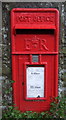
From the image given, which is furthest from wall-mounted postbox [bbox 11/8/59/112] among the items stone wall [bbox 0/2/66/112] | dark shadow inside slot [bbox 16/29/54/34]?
stone wall [bbox 0/2/66/112]

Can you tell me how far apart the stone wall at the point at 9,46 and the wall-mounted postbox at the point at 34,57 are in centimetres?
11

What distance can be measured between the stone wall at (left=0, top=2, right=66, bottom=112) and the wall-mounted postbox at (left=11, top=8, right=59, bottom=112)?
111 mm

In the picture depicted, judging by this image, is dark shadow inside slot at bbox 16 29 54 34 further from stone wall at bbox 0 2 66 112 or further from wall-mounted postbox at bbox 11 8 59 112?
stone wall at bbox 0 2 66 112

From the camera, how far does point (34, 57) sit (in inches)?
119

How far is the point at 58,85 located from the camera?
3146 mm

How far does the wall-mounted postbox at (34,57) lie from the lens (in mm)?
2947

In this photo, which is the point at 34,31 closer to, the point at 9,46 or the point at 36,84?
the point at 9,46

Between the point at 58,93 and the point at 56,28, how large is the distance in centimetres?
114

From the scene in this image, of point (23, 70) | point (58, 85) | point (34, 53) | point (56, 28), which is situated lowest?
point (58, 85)

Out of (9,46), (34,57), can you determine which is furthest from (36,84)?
(9,46)

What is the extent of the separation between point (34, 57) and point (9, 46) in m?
0.48

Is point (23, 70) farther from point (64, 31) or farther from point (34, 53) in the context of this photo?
point (64, 31)

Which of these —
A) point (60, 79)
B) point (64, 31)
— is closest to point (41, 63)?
point (60, 79)

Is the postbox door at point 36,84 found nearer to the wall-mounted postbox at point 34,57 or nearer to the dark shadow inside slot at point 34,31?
the wall-mounted postbox at point 34,57
